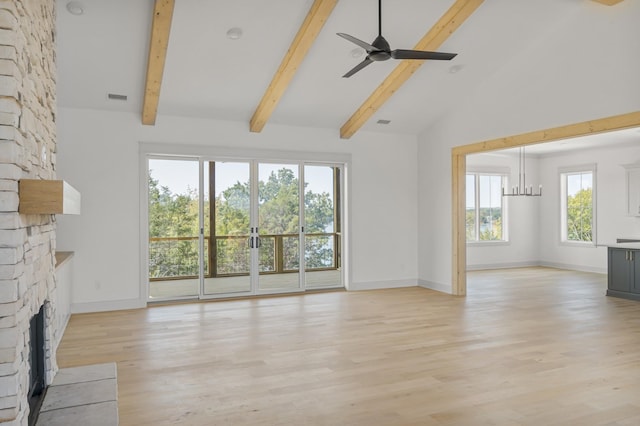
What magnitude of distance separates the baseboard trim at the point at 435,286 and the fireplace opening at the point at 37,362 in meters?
5.89

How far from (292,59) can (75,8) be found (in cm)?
227

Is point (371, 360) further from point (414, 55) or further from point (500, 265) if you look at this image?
point (500, 265)

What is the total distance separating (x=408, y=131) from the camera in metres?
8.14

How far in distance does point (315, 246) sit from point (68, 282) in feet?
12.4

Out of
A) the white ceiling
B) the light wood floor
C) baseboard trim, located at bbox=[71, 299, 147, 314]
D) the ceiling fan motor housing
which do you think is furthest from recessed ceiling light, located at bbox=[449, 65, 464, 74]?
baseboard trim, located at bbox=[71, 299, 147, 314]

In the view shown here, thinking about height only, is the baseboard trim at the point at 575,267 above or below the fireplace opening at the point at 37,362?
below

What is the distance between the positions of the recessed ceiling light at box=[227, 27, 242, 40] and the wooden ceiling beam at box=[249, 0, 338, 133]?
632mm

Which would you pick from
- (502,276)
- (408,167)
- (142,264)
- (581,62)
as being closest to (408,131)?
(408,167)

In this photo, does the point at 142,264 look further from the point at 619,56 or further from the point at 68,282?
the point at 619,56

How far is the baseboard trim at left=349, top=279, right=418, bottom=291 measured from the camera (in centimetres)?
782

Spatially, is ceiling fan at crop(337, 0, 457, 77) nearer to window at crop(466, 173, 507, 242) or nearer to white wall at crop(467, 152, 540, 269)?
white wall at crop(467, 152, 540, 269)

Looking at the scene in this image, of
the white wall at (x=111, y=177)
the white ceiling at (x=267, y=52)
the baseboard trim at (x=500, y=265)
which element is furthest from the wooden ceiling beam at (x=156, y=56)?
the baseboard trim at (x=500, y=265)

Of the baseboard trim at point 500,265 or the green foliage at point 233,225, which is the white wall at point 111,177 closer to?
the green foliage at point 233,225

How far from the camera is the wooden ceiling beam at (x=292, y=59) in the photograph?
15.5 ft
